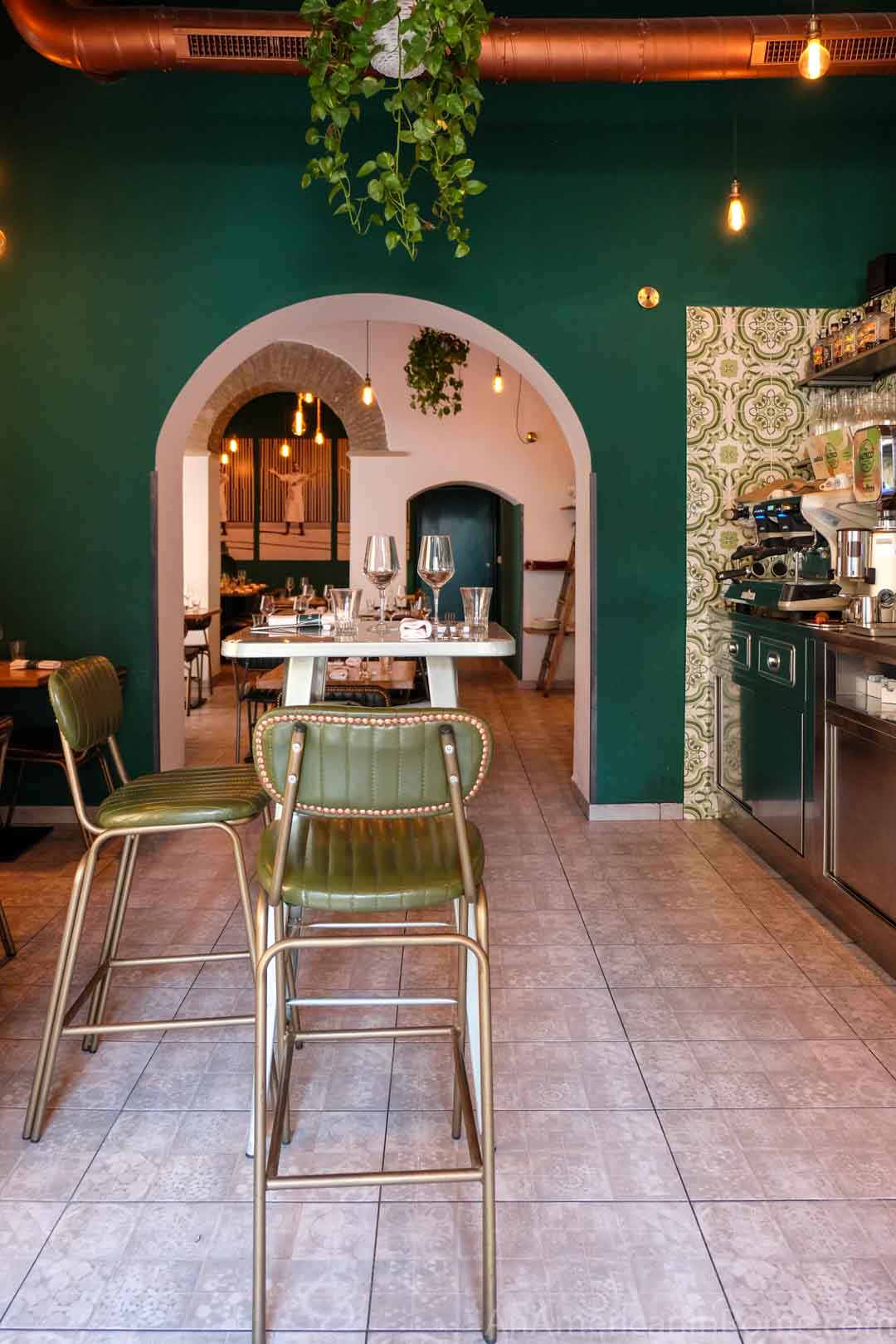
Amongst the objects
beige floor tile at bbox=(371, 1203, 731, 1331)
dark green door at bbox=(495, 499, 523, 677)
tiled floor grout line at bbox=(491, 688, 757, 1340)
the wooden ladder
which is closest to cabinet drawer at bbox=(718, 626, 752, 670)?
tiled floor grout line at bbox=(491, 688, 757, 1340)

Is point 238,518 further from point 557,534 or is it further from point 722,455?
point 722,455

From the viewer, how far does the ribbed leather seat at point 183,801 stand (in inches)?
99.7

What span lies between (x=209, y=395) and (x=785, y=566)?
299 cm

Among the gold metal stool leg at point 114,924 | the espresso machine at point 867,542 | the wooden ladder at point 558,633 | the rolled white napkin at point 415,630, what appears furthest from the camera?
the wooden ladder at point 558,633

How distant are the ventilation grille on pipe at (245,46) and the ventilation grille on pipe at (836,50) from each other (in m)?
1.84

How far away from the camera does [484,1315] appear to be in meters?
1.81

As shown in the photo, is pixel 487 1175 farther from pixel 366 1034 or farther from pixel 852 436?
pixel 852 436

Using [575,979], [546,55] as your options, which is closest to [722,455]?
[546,55]

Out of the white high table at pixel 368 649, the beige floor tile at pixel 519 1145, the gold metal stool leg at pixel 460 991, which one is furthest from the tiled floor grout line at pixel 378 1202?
the white high table at pixel 368 649

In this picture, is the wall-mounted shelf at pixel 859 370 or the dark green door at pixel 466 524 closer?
the wall-mounted shelf at pixel 859 370

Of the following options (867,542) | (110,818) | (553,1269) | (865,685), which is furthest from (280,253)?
(553,1269)

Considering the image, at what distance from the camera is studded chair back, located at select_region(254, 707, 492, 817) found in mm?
1814

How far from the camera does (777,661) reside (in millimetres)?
4355

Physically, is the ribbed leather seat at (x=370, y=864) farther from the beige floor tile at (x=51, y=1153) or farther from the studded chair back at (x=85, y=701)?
the beige floor tile at (x=51, y=1153)
